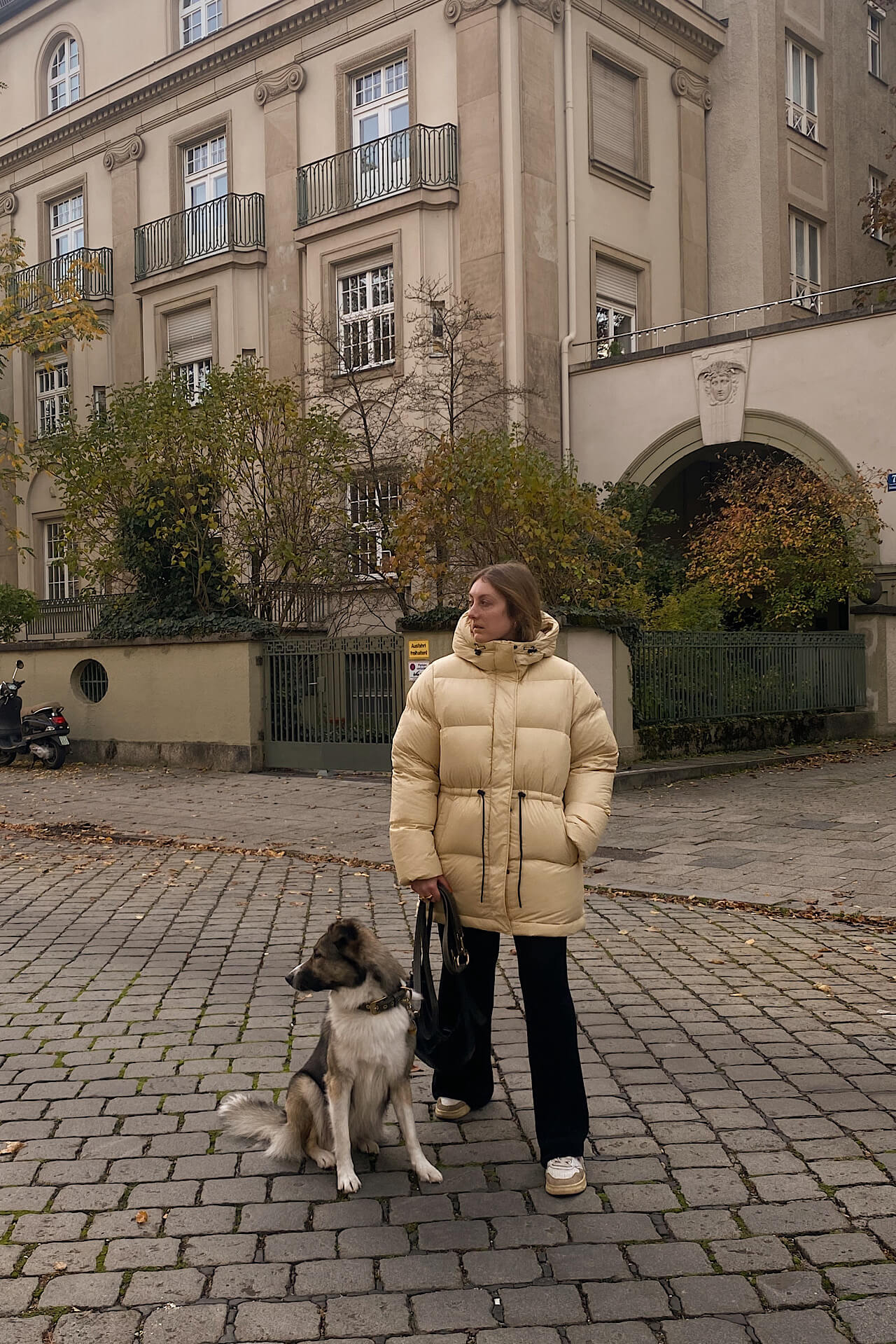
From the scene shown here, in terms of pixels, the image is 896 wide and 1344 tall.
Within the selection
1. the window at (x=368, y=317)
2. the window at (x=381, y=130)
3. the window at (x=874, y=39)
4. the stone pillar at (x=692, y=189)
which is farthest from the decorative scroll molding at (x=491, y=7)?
the window at (x=874, y=39)

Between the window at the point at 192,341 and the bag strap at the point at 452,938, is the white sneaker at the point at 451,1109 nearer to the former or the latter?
the bag strap at the point at 452,938

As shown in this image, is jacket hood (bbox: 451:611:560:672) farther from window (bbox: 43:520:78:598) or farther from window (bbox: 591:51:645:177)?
A: window (bbox: 43:520:78:598)

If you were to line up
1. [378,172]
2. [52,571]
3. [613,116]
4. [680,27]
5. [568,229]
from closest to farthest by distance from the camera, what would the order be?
[568,229] < [378,172] < [613,116] < [680,27] < [52,571]

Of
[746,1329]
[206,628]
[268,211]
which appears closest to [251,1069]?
[746,1329]

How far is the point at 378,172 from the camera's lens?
948 inches

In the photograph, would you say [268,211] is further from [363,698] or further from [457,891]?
[457,891]

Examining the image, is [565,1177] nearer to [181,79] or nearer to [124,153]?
[181,79]

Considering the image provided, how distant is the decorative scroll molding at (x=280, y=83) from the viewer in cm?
2548

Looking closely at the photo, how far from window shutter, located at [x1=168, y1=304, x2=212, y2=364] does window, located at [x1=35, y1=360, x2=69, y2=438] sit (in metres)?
4.33

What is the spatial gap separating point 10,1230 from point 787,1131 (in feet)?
8.23

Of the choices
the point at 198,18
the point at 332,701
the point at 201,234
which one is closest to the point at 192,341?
the point at 201,234

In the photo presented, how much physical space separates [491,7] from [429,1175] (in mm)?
22419

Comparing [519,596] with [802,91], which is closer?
[519,596]

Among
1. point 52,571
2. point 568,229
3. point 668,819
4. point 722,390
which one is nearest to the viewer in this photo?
point 668,819
